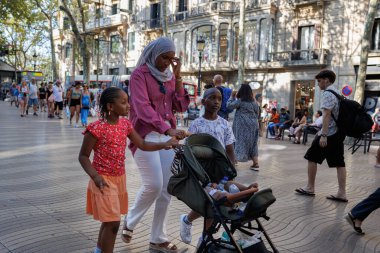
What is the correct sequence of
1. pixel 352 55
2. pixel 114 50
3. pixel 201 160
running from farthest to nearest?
pixel 114 50 < pixel 352 55 < pixel 201 160

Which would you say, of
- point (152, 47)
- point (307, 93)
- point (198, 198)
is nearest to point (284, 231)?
point (198, 198)

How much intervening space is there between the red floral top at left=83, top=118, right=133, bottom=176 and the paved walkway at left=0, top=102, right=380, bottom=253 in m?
0.96

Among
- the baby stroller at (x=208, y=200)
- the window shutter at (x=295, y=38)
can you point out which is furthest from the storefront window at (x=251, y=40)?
the baby stroller at (x=208, y=200)

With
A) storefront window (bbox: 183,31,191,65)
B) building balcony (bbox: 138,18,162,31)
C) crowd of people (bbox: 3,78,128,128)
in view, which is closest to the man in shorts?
crowd of people (bbox: 3,78,128,128)

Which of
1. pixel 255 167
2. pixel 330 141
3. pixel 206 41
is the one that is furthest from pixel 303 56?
pixel 330 141

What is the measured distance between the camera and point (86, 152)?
285cm

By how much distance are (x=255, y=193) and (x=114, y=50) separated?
41.7 metres

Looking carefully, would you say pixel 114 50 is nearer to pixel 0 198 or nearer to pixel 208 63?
pixel 208 63

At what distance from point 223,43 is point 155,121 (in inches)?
1116

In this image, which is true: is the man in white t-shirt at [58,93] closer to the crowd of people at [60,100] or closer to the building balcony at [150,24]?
the crowd of people at [60,100]

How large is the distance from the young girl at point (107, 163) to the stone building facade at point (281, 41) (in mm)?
22091

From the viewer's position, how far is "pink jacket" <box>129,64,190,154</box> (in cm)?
329

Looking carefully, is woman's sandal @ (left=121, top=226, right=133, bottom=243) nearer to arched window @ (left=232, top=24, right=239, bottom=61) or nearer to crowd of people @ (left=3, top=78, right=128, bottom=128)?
crowd of people @ (left=3, top=78, right=128, bottom=128)

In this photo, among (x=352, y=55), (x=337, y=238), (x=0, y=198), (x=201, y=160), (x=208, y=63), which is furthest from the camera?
(x=208, y=63)
